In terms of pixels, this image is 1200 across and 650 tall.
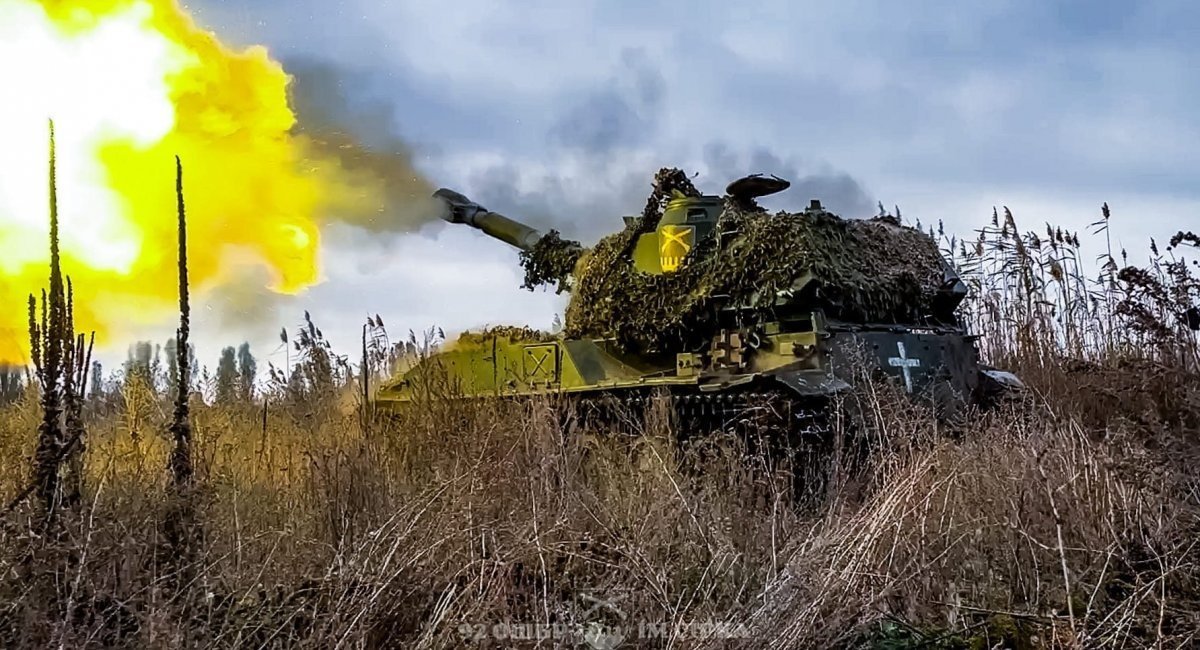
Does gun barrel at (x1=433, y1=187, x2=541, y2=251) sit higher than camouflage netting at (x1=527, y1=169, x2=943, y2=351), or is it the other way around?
gun barrel at (x1=433, y1=187, x2=541, y2=251)

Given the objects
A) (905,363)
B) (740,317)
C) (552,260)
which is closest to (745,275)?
(740,317)

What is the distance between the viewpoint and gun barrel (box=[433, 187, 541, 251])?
1169cm

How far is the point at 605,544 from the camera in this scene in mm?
4328

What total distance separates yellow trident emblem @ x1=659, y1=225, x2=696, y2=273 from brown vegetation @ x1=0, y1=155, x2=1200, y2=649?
3.59 meters

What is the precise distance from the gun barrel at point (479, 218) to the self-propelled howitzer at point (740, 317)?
125cm

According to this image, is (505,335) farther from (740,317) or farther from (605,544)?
(605,544)

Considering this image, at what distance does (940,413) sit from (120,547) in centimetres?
615

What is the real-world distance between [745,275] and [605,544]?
503cm

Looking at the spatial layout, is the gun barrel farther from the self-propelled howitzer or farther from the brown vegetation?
the brown vegetation

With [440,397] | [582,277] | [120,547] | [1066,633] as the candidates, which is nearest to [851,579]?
[1066,633]

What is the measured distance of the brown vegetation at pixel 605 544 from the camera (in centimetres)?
366

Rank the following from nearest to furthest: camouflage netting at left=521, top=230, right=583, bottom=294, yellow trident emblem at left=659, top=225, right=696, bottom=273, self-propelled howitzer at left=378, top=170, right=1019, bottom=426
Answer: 1. self-propelled howitzer at left=378, top=170, right=1019, bottom=426
2. yellow trident emblem at left=659, top=225, right=696, bottom=273
3. camouflage netting at left=521, top=230, right=583, bottom=294

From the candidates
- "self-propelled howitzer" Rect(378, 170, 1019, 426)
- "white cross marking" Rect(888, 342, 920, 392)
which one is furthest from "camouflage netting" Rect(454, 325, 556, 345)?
"white cross marking" Rect(888, 342, 920, 392)

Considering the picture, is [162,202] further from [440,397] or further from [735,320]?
[735,320]
